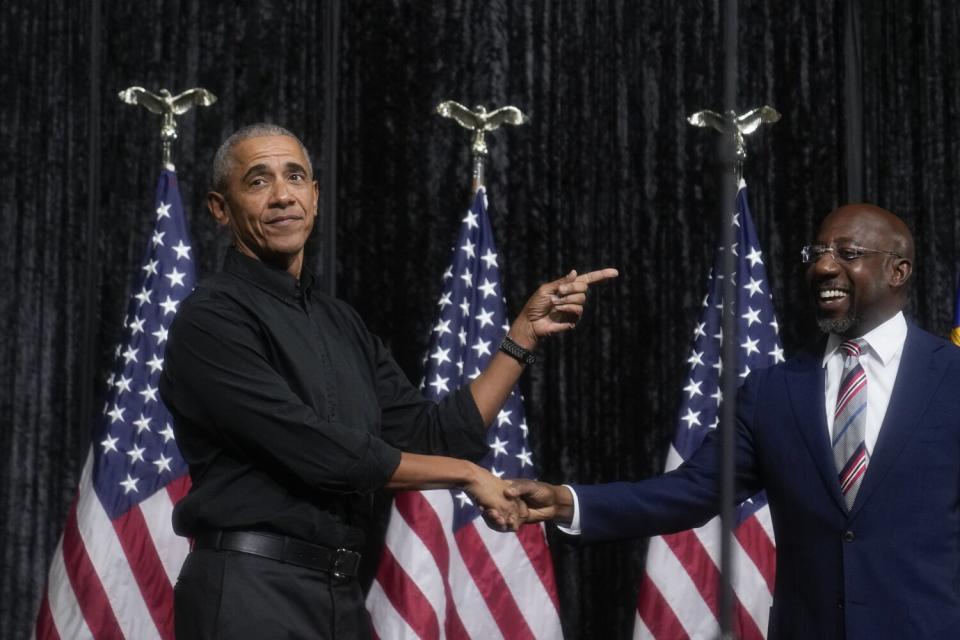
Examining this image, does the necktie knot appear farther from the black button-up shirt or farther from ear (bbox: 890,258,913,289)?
the black button-up shirt

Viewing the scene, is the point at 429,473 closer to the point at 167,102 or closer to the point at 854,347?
the point at 854,347

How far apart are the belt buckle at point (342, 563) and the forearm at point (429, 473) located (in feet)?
0.43

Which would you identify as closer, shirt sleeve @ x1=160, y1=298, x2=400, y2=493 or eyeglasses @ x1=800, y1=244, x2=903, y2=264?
shirt sleeve @ x1=160, y1=298, x2=400, y2=493

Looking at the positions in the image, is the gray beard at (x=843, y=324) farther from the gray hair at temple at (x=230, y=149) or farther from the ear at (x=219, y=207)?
the ear at (x=219, y=207)

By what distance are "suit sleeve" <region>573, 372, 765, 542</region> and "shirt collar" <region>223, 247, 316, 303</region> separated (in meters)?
0.72

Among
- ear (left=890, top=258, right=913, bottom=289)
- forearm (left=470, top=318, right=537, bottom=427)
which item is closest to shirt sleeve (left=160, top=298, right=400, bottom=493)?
forearm (left=470, top=318, right=537, bottom=427)

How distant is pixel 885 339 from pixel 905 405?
0.17 m

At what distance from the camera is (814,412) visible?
2562 millimetres

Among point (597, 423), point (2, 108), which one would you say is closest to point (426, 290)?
point (597, 423)

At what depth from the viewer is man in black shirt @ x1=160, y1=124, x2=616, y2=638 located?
7.22 feet

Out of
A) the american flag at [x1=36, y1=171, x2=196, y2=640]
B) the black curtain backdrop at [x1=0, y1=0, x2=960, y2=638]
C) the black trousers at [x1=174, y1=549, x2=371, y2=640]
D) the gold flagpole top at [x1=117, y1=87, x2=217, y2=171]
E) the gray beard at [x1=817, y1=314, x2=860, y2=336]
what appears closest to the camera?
the black trousers at [x1=174, y1=549, x2=371, y2=640]

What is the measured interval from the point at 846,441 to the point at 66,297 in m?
2.60

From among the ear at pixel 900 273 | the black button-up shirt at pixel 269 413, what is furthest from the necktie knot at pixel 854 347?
the black button-up shirt at pixel 269 413

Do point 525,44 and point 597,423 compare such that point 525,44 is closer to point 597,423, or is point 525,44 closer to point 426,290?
point 426,290
